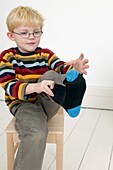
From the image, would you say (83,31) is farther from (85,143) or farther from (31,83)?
(31,83)

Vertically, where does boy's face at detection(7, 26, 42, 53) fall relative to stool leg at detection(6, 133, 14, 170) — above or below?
above

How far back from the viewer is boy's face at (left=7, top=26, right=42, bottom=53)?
46.4 inches

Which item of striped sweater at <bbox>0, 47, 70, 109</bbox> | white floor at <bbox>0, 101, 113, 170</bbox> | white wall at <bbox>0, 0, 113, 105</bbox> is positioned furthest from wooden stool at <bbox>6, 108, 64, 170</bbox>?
white wall at <bbox>0, 0, 113, 105</bbox>

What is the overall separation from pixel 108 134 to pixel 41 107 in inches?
30.3

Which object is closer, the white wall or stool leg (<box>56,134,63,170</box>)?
stool leg (<box>56,134,63,170</box>)

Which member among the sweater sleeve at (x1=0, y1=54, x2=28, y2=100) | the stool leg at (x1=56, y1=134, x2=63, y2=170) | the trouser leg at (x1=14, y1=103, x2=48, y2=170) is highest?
the sweater sleeve at (x1=0, y1=54, x2=28, y2=100)

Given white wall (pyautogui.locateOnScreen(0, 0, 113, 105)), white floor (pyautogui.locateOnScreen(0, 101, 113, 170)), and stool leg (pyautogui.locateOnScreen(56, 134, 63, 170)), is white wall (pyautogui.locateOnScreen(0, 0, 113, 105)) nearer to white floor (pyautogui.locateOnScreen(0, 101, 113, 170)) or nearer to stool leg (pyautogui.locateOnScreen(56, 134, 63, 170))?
white floor (pyautogui.locateOnScreen(0, 101, 113, 170))

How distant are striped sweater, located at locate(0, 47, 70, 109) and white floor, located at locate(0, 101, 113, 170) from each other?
45 centimetres

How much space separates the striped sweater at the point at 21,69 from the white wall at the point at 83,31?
0.95 m

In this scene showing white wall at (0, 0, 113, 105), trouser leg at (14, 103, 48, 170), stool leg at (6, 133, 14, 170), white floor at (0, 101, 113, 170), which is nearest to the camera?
trouser leg at (14, 103, 48, 170)

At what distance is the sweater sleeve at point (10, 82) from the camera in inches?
43.4

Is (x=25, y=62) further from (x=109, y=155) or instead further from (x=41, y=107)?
(x=109, y=155)

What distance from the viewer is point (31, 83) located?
121 cm

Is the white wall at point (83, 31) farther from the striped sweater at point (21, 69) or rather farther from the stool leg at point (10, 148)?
the stool leg at point (10, 148)
